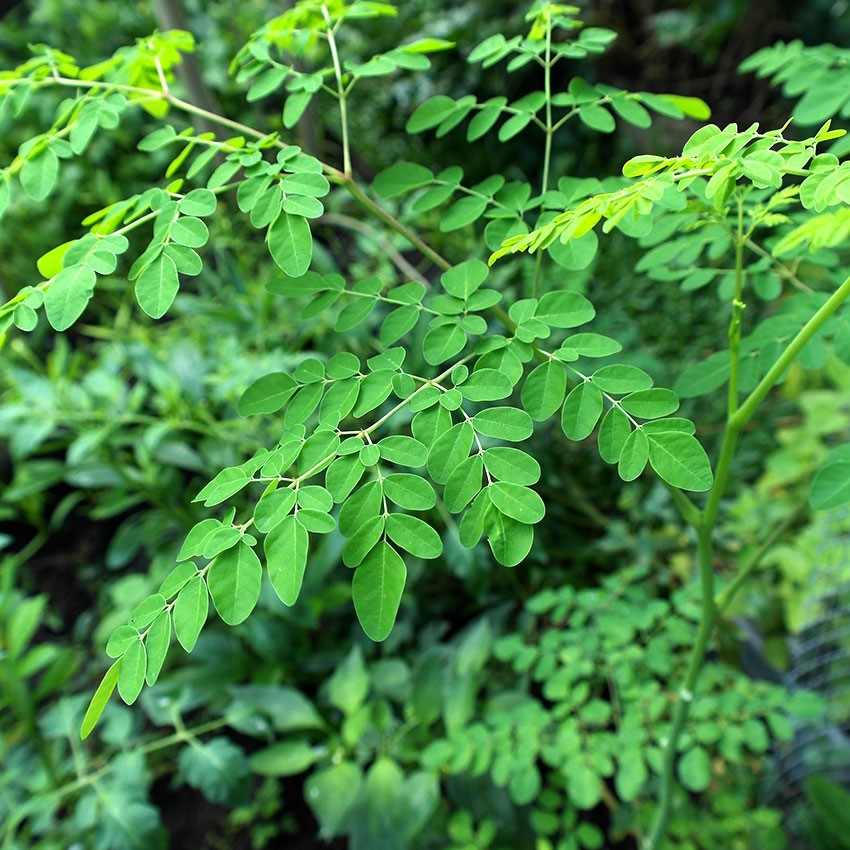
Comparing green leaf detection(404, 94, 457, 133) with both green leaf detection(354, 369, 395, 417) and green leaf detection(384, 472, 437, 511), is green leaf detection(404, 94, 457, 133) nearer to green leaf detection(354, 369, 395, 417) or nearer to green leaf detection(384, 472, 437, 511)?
green leaf detection(354, 369, 395, 417)

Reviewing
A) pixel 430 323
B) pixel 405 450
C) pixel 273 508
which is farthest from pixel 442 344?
pixel 273 508

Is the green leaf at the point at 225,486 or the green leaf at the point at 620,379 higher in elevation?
the green leaf at the point at 620,379

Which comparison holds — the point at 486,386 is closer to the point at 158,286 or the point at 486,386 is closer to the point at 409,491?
the point at 409,491

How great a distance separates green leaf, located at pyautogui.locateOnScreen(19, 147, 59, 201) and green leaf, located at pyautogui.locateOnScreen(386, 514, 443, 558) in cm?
56

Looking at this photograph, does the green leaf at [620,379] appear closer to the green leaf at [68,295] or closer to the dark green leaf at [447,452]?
the dark green leaf at [447,452]

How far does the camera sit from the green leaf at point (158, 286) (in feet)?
2.19

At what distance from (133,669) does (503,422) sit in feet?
1.29

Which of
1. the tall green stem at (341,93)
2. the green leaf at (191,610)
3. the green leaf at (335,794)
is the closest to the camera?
the green leaf at (191,610)

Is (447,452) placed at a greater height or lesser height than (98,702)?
greater

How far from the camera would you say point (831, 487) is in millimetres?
709

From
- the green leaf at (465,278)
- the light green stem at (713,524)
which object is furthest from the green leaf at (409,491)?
the light green stem at (713,524)

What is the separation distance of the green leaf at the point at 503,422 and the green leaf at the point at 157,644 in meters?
0.33

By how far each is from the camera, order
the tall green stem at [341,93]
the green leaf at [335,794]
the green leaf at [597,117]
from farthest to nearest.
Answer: the green leaf at [335,794] → the green leaf at [597,117] → the tall green stem at [341,93]

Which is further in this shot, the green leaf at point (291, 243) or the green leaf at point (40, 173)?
the green leaf at point (40, 173)
